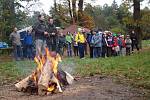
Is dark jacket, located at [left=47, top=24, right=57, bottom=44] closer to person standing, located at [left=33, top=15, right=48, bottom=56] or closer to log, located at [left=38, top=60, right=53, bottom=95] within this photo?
person standing, located at [left=33, top=15, right=48, bottom=56]

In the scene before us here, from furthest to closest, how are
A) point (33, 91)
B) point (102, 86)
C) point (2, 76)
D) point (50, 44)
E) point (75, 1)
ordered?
point (75, 1) < point (50, 44) < point (2, 76) < point (102, 86) < point (33, 91)

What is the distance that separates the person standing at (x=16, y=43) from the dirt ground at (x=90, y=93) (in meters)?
10.6

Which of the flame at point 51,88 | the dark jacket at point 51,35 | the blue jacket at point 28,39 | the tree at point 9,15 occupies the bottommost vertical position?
the flame at point 51,88

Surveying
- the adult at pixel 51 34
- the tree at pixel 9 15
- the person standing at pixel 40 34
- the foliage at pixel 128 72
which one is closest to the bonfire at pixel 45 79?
the foliage at pixel 128 72

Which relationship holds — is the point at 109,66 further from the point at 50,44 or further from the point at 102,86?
the point at 102,86

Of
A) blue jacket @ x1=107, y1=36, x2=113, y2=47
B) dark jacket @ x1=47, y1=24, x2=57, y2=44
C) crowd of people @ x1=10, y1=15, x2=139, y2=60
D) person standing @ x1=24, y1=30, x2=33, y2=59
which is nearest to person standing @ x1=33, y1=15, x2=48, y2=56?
dark jacket @ x1=47, y1=24, x2=57, y2=44

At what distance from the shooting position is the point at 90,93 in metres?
9.61

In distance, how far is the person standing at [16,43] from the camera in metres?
21.8

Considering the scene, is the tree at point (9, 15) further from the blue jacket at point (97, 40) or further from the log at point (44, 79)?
the log at point (44, 79)

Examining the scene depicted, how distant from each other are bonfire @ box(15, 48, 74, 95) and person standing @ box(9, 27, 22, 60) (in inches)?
446

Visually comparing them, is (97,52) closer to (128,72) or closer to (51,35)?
→ (51,35)

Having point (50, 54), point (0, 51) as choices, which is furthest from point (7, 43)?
point (50, 54)

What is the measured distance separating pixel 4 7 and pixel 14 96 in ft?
64.4

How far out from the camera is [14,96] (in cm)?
973
